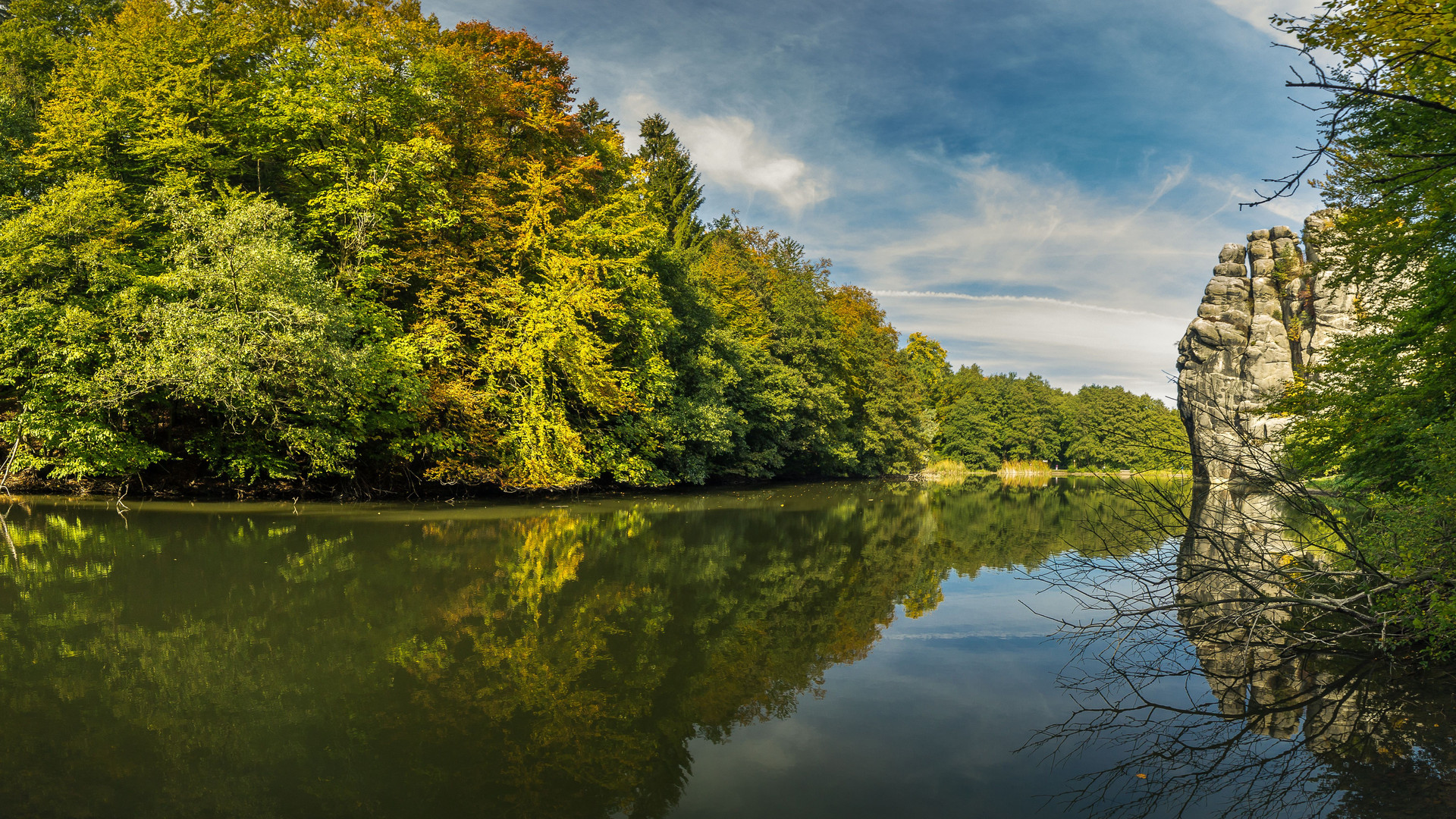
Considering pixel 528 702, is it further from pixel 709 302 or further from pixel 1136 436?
pixel 1136 436

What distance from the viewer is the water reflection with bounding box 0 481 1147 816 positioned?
160 inches

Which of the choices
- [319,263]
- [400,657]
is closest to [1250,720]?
[400,657]

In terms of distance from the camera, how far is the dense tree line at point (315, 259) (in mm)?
16000

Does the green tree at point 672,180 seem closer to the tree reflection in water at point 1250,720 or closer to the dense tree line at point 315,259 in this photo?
the dense tree line at point 315,259

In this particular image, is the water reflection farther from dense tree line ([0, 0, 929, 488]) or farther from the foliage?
the foliage

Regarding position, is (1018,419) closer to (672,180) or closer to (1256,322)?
(1256,322)

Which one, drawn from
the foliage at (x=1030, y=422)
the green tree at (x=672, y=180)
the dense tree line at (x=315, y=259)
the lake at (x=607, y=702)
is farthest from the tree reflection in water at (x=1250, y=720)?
the foliage at (x=1030, y=422)

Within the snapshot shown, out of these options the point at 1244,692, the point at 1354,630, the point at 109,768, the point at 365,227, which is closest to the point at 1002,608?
the point at 1244,692

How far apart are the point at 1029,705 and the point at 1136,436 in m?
63.4

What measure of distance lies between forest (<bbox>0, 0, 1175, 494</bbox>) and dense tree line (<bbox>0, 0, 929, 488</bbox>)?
89 millimetres

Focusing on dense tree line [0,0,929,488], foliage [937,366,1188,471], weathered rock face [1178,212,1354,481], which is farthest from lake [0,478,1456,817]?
foliage [937,366,1188,471]

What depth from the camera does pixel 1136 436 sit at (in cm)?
6047

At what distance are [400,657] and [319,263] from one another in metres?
16.7

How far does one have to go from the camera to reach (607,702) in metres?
5.41
